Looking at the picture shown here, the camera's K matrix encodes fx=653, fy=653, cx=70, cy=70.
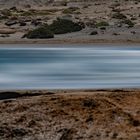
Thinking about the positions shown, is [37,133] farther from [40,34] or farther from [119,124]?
[40,34]

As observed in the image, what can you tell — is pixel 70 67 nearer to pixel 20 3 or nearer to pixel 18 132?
pixel 18 132

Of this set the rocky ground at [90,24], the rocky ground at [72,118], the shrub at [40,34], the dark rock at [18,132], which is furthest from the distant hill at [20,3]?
the dark rock at [18,132]

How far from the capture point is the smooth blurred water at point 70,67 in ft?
67.1

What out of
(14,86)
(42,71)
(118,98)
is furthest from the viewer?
(42,71)

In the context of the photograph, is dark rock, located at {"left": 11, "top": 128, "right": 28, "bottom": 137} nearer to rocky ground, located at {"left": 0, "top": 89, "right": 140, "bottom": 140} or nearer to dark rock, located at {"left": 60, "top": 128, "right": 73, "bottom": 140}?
rocky ground, located at {"left": 0, "top": 89, "right": 140, "bottom": 140}

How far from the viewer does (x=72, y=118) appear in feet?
36.3

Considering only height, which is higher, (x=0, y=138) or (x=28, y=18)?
(x=28, y=18)

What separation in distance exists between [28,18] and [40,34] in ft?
40.6

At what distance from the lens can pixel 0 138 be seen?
11.0 metres

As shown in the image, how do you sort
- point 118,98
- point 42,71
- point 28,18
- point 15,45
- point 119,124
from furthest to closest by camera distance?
point 28,18 → point 15,45 → point 42,71 → point 118,98 → point 119,124

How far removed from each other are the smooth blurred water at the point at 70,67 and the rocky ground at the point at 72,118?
24.6ft

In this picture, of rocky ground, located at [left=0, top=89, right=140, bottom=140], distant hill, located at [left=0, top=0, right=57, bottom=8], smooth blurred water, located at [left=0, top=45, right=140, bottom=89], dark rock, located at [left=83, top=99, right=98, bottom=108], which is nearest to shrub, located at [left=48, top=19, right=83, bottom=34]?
smooth blurred water, located at [left=0, top=45, right=140, bottom=89]

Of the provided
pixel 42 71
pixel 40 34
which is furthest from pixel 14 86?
pixel 40 34

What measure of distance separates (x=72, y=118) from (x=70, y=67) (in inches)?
596
